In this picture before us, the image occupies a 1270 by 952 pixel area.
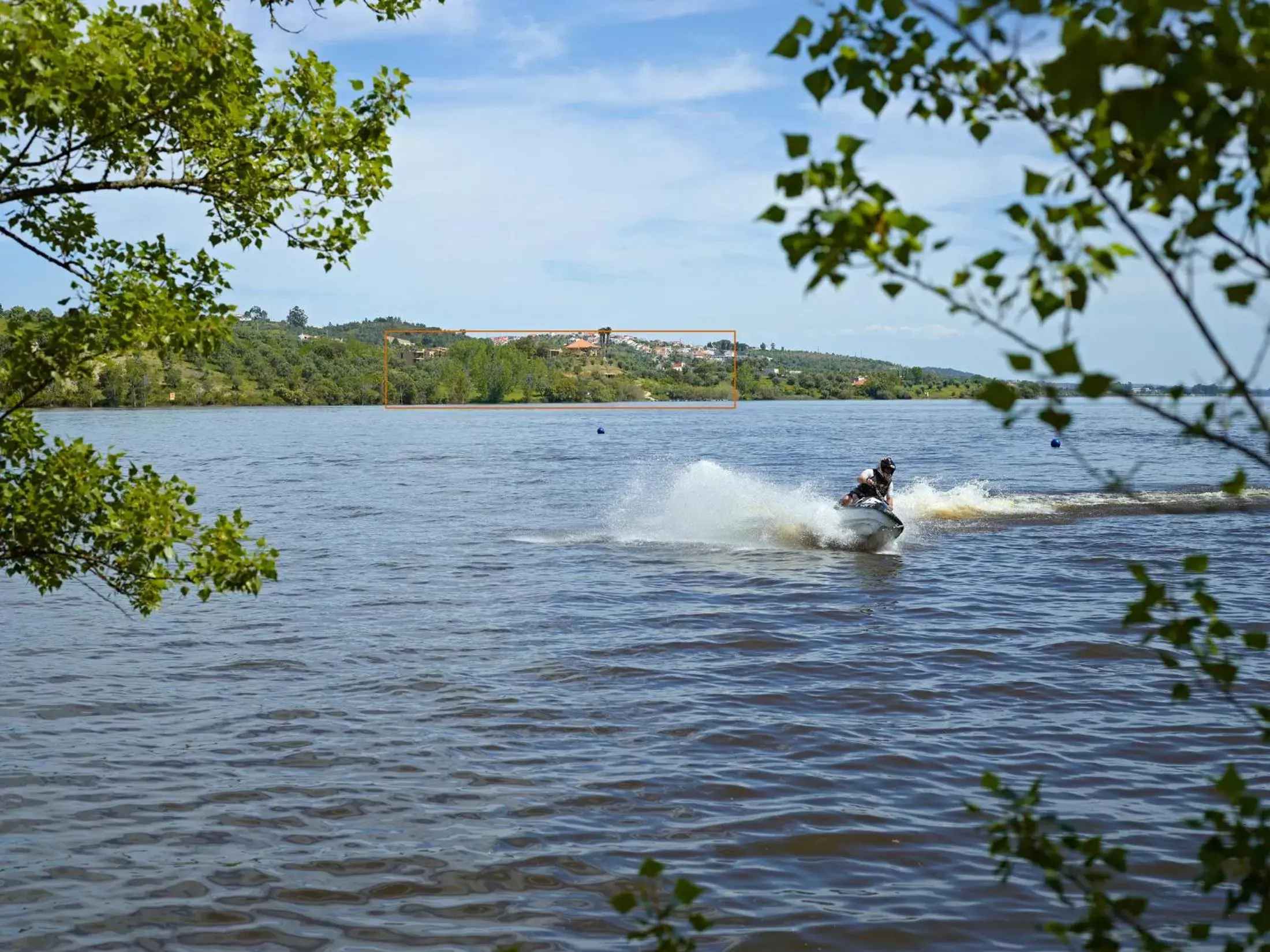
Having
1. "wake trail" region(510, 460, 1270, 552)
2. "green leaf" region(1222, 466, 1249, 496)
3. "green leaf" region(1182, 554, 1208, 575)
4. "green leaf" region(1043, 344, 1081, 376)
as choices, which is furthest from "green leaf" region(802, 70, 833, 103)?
"wake trail" region(510, 460, 1270, 552)

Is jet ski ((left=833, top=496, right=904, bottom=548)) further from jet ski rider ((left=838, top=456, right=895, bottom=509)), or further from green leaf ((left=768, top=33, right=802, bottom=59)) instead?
green leaf ((left=768, top=33, right=802, bottom=59))

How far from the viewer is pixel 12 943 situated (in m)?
7.50

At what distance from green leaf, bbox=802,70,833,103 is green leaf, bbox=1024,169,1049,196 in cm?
56

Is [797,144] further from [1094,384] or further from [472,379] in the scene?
[472,379]

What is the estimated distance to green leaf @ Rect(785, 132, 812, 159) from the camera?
2701mm

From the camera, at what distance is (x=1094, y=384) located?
97.2 inches

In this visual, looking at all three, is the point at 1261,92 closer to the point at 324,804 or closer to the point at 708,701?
the point at 324,804

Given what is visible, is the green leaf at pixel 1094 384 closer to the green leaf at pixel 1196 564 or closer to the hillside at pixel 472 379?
the green leaf at pixel 1196 564

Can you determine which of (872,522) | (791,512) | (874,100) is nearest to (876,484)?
(872,522)

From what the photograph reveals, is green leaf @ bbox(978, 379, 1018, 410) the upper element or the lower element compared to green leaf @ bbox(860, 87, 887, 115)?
lower

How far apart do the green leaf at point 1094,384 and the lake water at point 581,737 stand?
135cm

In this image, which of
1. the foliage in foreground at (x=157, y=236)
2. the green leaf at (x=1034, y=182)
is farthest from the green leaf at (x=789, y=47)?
the foliage in foreground at (x=157, y=236)

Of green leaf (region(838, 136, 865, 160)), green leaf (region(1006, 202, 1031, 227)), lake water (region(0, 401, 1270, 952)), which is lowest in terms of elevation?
lake water (region(0, 401, 1270, 952))

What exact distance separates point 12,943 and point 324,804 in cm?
280
